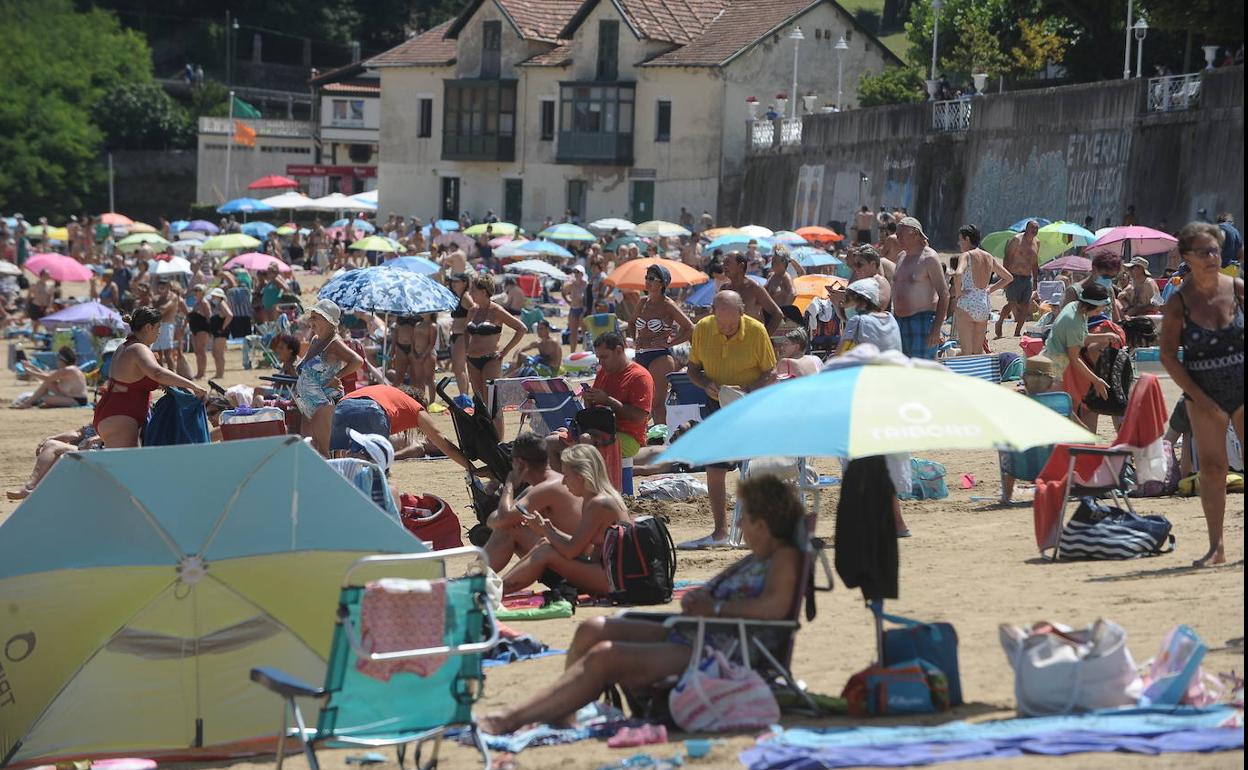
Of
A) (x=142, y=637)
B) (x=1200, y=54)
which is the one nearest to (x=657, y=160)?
(x=1200, y=54)

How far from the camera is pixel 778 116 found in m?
45.3

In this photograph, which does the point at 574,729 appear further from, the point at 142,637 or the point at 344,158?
the point at 344,158

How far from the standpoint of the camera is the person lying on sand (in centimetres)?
593

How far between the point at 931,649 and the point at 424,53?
182ft

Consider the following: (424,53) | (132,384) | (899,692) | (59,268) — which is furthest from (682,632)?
(424,53)

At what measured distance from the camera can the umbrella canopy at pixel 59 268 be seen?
100ft

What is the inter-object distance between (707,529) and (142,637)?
4.56m

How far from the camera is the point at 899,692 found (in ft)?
19.3

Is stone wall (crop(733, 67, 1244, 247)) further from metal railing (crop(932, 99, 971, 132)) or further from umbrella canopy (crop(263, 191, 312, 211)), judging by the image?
umbrella canopy (crop(263, 191, 312, 211))

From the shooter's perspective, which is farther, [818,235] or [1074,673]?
[818,235]

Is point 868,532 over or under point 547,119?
under

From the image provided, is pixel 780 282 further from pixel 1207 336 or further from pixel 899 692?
pixel 899 692

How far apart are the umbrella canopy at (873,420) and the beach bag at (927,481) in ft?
16.4

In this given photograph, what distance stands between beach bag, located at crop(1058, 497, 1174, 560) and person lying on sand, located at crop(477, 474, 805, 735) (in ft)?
9.44
